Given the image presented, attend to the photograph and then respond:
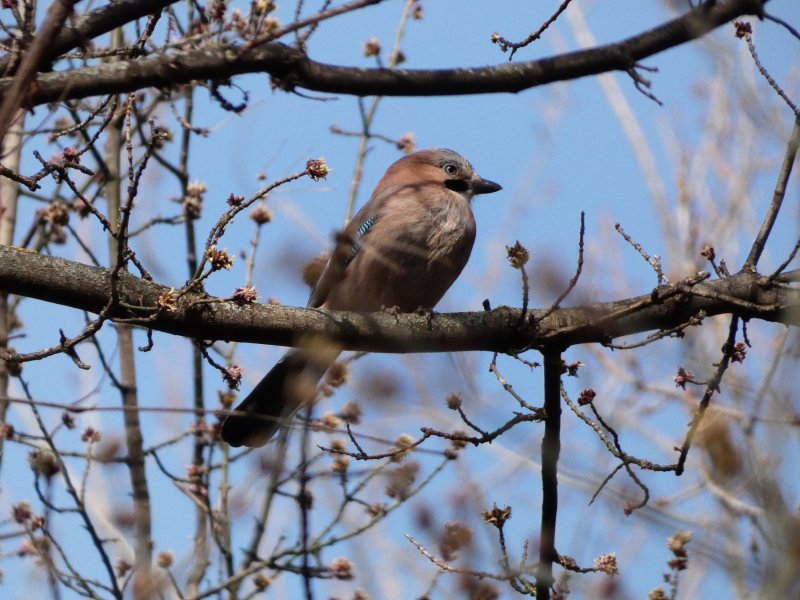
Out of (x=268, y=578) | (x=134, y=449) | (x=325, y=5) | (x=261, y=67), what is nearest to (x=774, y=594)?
(x=261, y=67)

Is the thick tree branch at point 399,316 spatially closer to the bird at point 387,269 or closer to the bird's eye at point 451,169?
the bird at point 387,269

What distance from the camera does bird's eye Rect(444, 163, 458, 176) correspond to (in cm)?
711


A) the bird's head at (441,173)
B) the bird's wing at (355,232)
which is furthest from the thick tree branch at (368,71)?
the bird's head at (441,173)

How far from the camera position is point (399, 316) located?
15.2 ft

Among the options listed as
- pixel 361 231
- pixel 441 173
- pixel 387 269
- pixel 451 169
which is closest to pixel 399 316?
pixel 387 269

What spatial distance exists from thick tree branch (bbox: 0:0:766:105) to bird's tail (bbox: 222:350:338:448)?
2589 millimetres

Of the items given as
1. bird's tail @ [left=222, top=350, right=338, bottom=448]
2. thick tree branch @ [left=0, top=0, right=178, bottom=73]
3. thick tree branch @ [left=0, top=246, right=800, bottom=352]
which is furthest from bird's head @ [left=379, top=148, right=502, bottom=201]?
thick tree branch @ [left=0, top=0, right=178, bottom=73]

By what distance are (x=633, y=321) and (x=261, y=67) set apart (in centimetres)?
201

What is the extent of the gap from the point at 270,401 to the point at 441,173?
2.08m

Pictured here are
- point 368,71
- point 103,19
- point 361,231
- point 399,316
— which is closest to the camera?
point 103,19

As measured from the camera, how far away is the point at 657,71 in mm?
3666

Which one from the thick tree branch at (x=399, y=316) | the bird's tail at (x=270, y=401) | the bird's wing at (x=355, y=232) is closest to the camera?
the thick tree branch at (x=399, y=316)

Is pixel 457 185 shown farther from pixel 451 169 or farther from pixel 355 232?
pixel 355 232

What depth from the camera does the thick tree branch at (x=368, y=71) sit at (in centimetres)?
297
